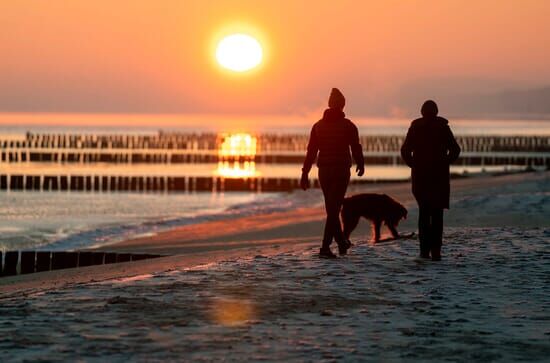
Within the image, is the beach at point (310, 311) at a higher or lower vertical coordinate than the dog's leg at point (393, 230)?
lower

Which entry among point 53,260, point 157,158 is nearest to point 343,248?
point 53,260

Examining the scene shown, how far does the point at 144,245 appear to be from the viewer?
1872cm

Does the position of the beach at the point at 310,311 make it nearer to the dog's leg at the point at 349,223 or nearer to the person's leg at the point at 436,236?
the person's leg at the point at 436,236

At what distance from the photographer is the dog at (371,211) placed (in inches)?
461

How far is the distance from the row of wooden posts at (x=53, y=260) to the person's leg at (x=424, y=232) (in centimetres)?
569

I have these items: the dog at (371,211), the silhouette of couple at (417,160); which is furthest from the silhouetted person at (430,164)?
the dog at (371,211)

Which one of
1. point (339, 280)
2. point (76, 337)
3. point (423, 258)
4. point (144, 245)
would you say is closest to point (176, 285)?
point (339, 280)

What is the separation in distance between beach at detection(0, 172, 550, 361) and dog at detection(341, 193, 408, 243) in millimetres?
615

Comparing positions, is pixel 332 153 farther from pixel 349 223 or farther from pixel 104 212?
pixel 104 212

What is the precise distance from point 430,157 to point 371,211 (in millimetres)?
1996

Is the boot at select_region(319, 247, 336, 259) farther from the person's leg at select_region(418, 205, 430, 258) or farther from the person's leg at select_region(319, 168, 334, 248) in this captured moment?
the person's leg at select_region(418, 205, 430, 258)

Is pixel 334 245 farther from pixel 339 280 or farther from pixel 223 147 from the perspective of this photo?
pixel 223 147

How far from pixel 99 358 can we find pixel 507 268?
485 centimetres

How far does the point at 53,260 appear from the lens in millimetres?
15078
